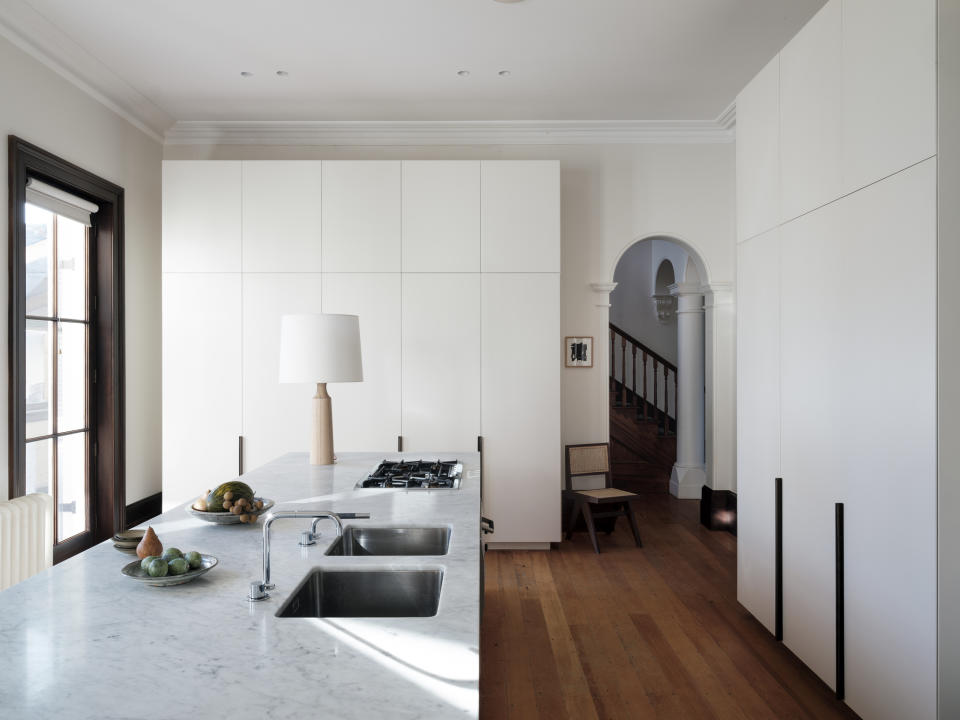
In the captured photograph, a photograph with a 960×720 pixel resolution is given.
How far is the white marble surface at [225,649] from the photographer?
1.01m

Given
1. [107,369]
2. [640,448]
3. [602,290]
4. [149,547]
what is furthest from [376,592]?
[640,448]

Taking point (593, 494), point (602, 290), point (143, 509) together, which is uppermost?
point (602, 290)

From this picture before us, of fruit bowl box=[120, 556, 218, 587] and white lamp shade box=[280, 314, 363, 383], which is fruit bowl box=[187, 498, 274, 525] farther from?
white lamp shade box=[280, 314, 363, 383]

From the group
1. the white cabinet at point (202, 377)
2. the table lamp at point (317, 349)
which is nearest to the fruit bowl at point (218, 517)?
the table lamp at point (317, 349)

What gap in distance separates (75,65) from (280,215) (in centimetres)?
139

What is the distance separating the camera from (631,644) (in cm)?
297

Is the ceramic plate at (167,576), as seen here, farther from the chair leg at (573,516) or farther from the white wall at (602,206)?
the white wall at (602,206)

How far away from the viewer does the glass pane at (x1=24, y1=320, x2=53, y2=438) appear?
3514 mm

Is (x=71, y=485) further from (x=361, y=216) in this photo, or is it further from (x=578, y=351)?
(x=578, y=351)

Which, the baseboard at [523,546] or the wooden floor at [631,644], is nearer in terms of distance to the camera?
the wooden floor at [631,644]

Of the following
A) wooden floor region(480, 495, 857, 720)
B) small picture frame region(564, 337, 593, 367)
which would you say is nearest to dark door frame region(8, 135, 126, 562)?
wooden floor region(480, 495, 857, 720)

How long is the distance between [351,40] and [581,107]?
5.74 feet

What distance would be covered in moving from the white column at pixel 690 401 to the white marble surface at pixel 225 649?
15.0 feet

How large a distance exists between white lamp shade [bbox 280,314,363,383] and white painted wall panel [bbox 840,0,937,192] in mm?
2126
